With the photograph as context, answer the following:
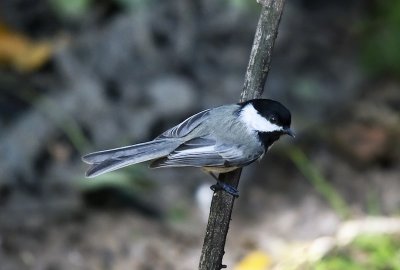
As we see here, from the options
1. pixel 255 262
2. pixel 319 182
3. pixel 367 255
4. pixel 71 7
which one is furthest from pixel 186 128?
pixel 71 7

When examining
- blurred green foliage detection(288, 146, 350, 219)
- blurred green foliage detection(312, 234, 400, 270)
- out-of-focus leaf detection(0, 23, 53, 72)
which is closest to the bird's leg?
blurred green foliage detection(312, 234, 400, 270)

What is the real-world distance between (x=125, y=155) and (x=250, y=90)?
503 millimetres

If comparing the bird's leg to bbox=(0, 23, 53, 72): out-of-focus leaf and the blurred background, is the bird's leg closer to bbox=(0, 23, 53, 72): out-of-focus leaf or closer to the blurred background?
the blurred background

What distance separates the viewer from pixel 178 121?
16.6ft

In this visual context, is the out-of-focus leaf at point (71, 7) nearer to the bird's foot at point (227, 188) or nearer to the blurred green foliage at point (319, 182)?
the blurred green foliage at point (319, 182)

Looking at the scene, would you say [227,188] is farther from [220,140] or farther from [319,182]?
[319,182]

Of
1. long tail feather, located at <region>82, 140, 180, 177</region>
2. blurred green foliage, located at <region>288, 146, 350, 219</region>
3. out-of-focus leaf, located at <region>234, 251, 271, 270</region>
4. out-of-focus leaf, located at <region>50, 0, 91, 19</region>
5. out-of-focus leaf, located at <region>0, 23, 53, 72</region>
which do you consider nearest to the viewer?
long tail feather, located at <region>82, 140, 180, 177</region>

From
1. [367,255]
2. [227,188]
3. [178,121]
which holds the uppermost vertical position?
[178,121]

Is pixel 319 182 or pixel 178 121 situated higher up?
pixel 178 121

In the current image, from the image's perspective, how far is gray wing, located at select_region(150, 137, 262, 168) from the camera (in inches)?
114

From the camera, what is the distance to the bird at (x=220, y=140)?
289 centimetres

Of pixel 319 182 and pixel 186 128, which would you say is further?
pixel 319 182

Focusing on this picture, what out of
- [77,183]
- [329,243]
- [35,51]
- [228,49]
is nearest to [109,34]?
[35,51]

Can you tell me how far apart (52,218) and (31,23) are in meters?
1.81
